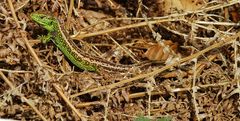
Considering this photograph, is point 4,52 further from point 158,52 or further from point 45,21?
point 158,52

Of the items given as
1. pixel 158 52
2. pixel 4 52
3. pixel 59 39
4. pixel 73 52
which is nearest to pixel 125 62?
pixel 158 52

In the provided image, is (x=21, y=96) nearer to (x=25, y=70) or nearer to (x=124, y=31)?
(x=25, y=70)

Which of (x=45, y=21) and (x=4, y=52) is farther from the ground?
(x=45, y=21)

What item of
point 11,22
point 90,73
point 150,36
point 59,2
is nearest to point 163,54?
point 150,36

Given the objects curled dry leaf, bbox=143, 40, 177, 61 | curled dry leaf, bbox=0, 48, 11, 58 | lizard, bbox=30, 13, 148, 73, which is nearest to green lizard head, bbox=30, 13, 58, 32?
lizard, bbox=30, 13, 148, 73

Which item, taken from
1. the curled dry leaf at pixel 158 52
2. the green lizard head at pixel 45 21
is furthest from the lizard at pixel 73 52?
the curled dry leaf at pixel 158 52

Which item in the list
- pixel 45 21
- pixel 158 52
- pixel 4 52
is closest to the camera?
pixel 4 52

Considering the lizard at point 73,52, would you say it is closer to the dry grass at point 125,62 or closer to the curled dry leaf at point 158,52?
the dry grass at point 125,62

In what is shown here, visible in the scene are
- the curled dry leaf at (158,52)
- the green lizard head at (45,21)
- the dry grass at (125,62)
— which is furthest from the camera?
the curled dry leaf at (158,52)

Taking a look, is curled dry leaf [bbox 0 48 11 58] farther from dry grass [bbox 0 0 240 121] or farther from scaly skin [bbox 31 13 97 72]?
scaly skin [bbox 31 13 97 72]
